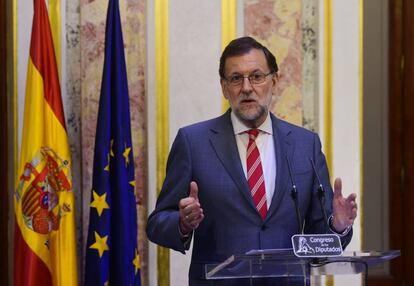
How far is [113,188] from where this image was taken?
140 inches

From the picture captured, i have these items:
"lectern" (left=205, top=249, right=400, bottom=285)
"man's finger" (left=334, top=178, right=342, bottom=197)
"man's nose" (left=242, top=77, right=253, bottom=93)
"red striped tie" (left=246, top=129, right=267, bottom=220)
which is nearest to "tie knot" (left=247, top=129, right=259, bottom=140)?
"red striped tie" (left=246, top=129, right=267, bottom=220)

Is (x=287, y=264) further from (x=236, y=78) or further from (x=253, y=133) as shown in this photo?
(x=236, y=78)

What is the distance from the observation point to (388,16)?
4414 millimetres

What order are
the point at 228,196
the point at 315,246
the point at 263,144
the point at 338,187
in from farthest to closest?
1. the point at 263,144
2. the point at 228,196
3. the point at 338,187
4. the point at 315,246

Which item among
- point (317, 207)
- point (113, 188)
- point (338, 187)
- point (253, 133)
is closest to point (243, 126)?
point (253, 133)

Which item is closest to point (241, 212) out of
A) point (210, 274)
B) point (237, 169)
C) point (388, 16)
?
point (237, 169)

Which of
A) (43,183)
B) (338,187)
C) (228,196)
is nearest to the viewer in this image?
(338,187)

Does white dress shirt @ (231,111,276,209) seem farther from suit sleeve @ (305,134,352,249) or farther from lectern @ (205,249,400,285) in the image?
lectern @ (205,249,400,285)

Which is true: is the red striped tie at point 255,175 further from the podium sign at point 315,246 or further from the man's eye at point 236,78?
the podium sign at point 315,246

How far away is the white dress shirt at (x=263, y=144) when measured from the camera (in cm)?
279

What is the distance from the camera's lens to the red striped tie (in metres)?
2.72

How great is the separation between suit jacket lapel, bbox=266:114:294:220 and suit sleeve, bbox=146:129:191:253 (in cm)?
32

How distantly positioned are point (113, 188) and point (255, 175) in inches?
40.1

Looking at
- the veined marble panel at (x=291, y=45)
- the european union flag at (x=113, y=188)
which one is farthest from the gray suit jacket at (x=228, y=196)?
the veined marble panel at (x=291, y=45)
